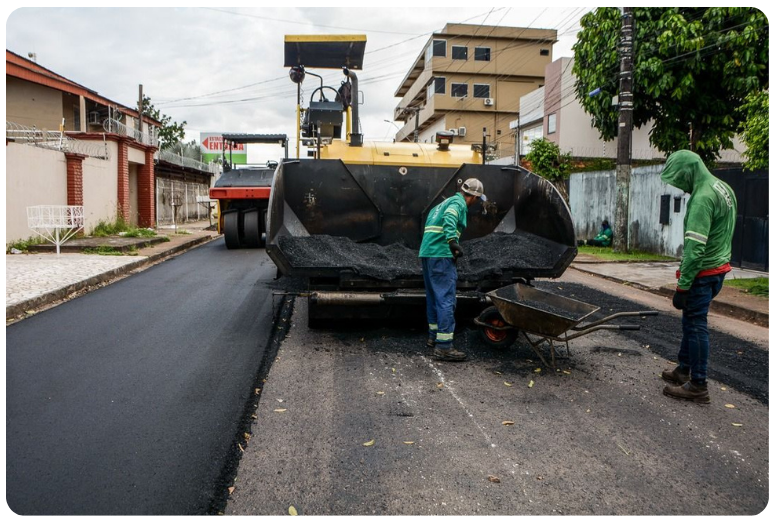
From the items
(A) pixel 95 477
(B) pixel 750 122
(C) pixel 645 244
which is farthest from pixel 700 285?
(C) pixel 645 244

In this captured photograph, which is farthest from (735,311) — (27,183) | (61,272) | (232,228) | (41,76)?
(41,76)

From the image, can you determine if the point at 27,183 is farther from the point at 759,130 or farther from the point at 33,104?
the point at 759,130

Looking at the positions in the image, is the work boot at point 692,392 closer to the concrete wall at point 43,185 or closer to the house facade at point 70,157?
the concrete wall at point 43,185

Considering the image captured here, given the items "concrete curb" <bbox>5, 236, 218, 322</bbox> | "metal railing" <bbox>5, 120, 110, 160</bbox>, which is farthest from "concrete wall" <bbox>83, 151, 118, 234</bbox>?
"concrete curb" <bbox>5, 236, 218, 322</bbox>

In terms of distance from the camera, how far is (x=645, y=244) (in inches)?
595

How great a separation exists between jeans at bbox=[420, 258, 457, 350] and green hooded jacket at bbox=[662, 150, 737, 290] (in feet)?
6.11

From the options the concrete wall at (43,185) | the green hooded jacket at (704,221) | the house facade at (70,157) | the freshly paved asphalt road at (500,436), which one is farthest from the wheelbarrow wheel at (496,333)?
the house facade at (70,157)

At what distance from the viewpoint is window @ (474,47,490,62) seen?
46.4 m

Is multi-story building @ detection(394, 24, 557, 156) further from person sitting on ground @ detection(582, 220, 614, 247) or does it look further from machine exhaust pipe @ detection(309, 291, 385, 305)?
machine exhaust pipe @ detection(309, 291, 385, 305)

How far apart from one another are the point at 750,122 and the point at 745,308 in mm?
2620

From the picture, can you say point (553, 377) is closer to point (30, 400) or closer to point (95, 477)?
point (95, 477)

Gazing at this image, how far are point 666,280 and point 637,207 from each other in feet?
18.3

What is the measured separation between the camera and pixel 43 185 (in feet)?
50.5

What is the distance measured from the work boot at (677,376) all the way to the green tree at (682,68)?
10577mm
